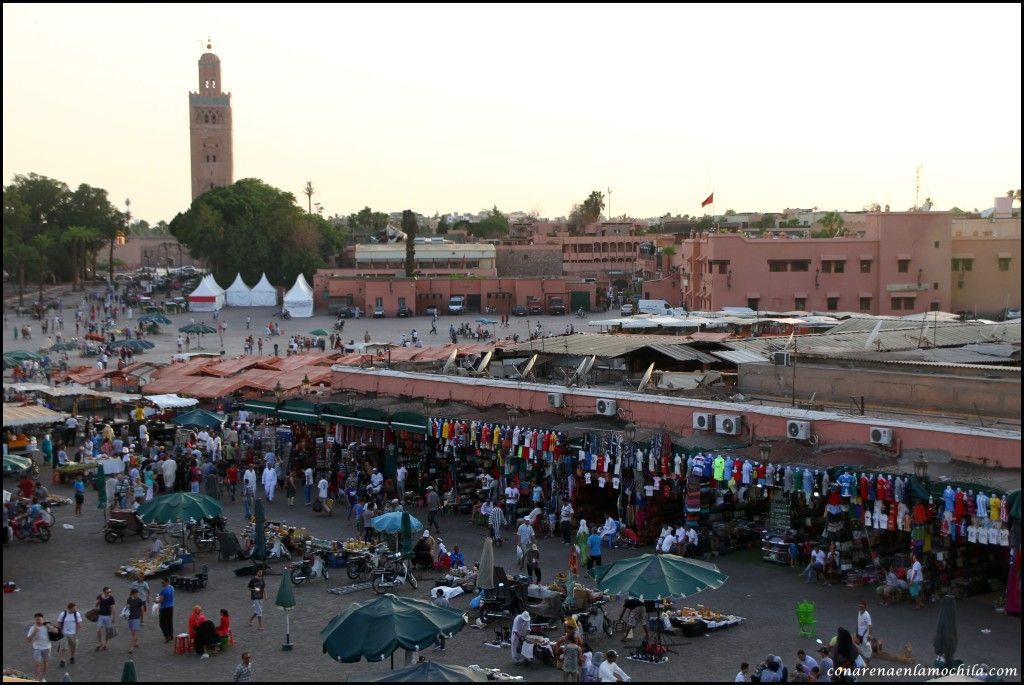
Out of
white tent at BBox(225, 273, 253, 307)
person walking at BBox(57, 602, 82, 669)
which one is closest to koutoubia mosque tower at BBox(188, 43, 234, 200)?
white tent at BBox(225, 273, 253, 307)

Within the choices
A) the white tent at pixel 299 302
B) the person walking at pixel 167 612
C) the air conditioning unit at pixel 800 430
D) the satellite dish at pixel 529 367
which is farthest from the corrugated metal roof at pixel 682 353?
the white tent at pixel 299 302

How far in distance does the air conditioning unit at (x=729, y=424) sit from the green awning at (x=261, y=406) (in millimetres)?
10132

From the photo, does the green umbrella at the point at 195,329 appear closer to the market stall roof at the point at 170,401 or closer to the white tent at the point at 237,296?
the market stall roof at the point at 170,401

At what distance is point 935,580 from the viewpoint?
50.3 ft

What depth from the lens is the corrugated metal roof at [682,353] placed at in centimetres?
2198

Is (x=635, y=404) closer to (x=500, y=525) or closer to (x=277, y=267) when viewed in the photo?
(x=500, y=525)

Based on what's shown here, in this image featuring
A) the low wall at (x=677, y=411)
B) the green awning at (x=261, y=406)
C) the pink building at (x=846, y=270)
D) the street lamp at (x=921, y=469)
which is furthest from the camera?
the pink building at (x=846, y=270)

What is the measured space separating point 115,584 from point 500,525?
5606 millimetres

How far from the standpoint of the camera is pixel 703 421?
A: 1817 centimetres

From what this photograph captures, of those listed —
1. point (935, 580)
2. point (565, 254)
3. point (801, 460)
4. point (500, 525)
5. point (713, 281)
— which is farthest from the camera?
point (565, 254)

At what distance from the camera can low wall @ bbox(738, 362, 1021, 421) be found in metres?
16.3

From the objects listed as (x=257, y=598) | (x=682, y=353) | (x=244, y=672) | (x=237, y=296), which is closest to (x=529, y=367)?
(x=682, y=353)

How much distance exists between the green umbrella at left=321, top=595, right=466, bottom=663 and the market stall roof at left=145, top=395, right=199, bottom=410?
18.8 m

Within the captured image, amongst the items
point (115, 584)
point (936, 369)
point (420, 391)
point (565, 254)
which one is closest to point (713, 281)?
point (565, 254)
